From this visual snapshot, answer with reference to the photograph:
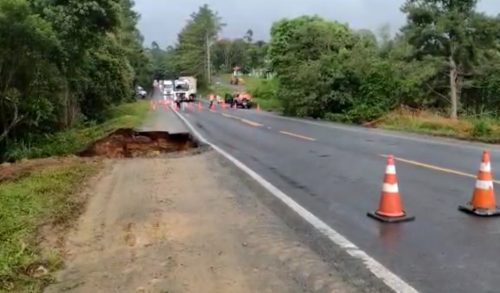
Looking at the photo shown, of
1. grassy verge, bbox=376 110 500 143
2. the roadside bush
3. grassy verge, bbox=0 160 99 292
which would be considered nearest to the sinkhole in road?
grassy verge, bbox=0 160 99 292

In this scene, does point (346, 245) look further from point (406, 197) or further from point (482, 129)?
point (482, 129)

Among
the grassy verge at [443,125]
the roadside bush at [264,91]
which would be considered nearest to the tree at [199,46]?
the roadside bush at [264,91]

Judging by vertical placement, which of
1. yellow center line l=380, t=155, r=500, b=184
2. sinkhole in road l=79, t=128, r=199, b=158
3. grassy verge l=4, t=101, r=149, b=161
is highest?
yellow center line l=380, t=155, r=500, b=184

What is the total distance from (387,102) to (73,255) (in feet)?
95.3

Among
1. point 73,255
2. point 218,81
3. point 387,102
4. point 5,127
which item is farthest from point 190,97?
point 73,255

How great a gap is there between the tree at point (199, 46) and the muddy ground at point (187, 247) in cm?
10600

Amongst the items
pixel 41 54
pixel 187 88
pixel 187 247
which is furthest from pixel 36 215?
pixel 187 88

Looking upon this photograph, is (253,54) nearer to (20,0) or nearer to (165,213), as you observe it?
(20,0)

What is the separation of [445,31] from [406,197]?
21.1 m

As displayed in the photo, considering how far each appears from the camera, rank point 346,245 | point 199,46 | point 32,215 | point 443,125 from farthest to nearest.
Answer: point 199,46
point 443,125
point 32,215
point 346,245

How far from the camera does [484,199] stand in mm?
7770

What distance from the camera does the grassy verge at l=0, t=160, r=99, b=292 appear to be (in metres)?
5.64

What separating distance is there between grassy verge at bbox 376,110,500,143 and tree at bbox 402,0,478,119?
2.96m

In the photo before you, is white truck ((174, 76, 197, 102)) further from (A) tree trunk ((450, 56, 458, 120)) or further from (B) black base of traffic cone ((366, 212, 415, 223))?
(B) black base of traffic cone ((366, 212, 415, 223))
